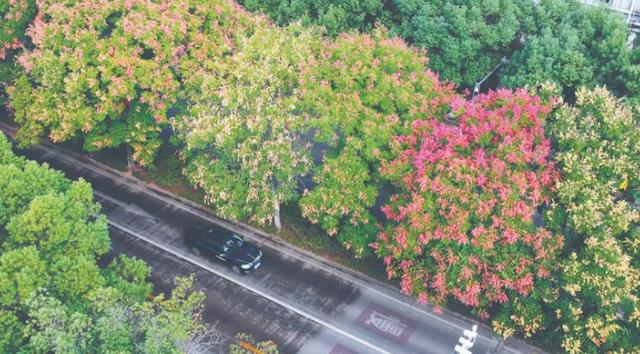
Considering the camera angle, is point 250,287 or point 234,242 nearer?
point 250,287

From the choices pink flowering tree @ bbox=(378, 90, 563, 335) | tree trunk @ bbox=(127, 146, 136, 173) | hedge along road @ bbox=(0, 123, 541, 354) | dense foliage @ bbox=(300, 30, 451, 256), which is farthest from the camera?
tree trunk @ bbox=(127, 146, 136, 173)

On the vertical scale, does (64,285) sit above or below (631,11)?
below

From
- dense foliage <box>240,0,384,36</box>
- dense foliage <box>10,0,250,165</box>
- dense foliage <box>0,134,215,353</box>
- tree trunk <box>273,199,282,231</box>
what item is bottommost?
tree trunk <box>273,199,282,231</box>

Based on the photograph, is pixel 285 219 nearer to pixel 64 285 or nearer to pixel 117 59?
pixel 117 59

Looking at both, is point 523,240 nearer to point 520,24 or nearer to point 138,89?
point 520,24

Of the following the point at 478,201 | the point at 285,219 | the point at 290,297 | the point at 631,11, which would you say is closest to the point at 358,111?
the point at 478,201

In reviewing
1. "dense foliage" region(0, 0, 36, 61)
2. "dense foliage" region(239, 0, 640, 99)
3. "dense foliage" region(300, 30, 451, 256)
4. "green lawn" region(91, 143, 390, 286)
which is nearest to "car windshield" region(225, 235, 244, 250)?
"green lawn" region(91, 143, 390, 286)

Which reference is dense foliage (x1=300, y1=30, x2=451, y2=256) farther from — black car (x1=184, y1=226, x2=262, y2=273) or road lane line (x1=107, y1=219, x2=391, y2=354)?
black car (x1=184, y1=226, x2=262, y2=273)

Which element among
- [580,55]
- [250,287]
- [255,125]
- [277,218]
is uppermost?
[580,55]
